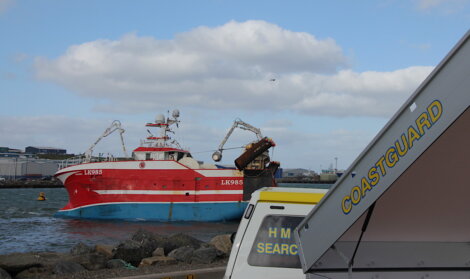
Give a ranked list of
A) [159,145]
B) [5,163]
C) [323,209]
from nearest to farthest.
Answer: [323,209]
[159,145]
[5,163]

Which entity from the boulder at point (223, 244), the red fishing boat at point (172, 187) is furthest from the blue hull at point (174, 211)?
the boulder at point (223, 244)

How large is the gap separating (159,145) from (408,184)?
3285 centimetres

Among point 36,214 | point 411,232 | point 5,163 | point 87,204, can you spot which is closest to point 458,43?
point 411,232

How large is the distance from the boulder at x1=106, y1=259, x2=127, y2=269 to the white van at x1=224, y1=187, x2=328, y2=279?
8575 mm

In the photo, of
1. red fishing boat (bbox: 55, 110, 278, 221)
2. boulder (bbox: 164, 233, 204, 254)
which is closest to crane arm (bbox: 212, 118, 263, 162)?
red fishing boat (bbox: 55, 110, 278, 221)

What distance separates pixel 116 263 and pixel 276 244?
29.5ft

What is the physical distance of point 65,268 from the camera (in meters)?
11.5

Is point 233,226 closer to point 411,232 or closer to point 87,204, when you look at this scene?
point 87,204

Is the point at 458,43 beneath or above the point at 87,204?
above

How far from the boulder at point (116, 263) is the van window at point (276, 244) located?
8650 mm

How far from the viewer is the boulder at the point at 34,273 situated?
11.4m

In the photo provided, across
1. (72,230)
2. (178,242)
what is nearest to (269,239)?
(178,242)

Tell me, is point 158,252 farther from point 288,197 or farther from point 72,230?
point 72,230

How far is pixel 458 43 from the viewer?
119 inches
